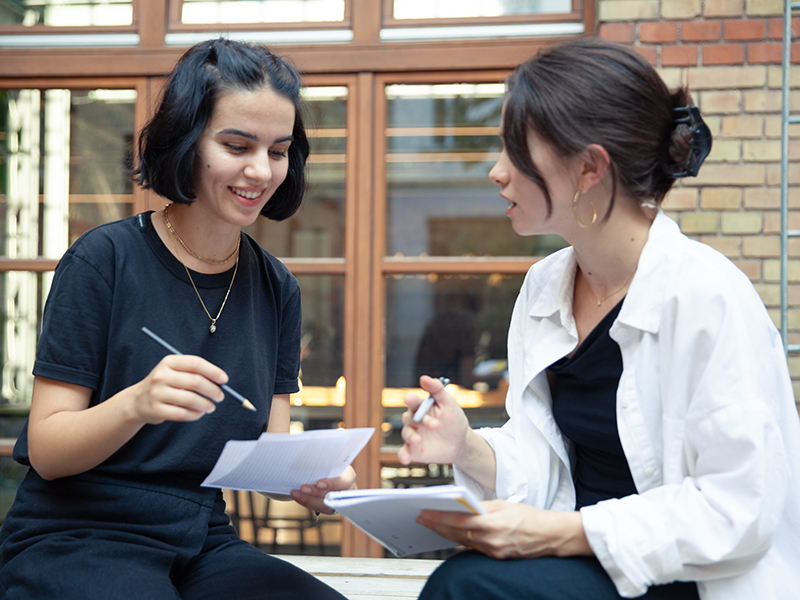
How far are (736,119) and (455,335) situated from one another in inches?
58.8

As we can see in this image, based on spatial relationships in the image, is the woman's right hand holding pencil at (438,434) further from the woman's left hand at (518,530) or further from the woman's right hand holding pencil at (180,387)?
the woman's right hand holding pencil at (180,387)

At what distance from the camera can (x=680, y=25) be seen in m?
2.69

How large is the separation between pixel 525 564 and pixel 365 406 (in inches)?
72.3

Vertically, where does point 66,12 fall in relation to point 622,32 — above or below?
above

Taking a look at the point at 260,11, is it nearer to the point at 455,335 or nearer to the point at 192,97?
the point at 455,335

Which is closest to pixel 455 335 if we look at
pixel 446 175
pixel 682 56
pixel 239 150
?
pixel 446 175

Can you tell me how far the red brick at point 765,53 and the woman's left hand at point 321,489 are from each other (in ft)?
7.42

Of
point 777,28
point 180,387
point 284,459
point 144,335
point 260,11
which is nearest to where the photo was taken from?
point 180,387

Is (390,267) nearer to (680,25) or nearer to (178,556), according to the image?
(680,25)

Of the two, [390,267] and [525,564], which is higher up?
[390,267]

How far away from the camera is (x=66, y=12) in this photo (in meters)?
3.31

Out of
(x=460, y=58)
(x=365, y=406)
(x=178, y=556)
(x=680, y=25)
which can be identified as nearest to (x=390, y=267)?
(x=365, y=406)

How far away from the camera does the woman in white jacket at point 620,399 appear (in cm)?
120

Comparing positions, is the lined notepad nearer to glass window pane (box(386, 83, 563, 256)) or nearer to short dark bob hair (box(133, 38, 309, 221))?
short dark bob hair (box(133, 38, 309, 221))
